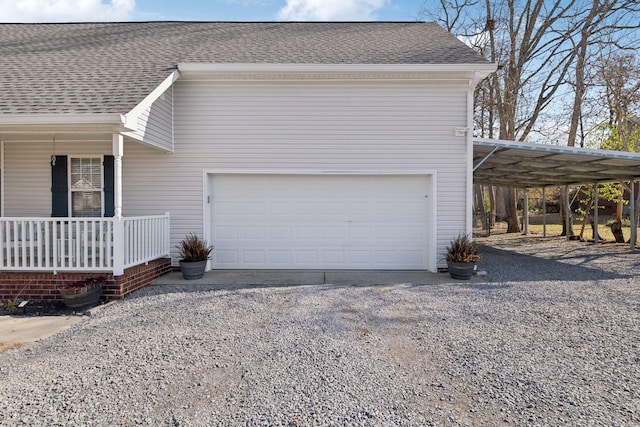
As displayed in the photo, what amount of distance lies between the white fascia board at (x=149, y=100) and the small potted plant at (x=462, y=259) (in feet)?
19.7

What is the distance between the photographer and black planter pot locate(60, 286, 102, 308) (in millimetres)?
5000

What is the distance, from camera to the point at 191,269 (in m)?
6.62

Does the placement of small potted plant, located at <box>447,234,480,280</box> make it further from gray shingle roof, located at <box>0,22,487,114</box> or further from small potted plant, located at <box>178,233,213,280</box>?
small potted plant, located at <box>178,233,213,280</box>

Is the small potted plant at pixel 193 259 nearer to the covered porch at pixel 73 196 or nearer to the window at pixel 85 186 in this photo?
the covered porch at pixel 73 196

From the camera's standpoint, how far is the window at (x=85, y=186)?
23.2 feet

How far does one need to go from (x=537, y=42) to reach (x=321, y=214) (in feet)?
52.2

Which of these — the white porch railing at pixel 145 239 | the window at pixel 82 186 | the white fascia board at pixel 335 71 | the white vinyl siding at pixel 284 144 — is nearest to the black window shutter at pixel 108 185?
the window at pixel 82 186

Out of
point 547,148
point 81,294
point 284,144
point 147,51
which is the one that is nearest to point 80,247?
point 81,294

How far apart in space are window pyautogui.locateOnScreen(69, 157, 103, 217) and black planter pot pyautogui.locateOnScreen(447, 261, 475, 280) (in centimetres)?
702

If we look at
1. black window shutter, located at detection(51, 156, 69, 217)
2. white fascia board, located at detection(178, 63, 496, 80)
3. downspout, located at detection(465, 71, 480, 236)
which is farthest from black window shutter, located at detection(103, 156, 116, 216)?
downspout, located at detection(465, 71, 480, 236)

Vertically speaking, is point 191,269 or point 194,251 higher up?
point 194,251

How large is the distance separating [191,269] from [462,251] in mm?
5136

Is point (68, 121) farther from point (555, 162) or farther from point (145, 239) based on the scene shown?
point (555, 162)

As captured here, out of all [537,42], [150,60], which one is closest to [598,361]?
[150,60]
